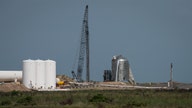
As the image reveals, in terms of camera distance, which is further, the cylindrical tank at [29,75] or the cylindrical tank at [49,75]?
the cylindrical tank at [49,75]

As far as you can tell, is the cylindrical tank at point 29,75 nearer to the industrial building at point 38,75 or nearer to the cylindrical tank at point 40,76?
the industrial building at point 38,75

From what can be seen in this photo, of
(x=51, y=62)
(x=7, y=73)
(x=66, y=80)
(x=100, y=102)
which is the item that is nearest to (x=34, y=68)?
(x=51, y=62)

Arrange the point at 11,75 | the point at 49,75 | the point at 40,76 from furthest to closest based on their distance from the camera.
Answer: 1. the point at 11,75
2. the point at 49,75
3. the point at 40,76

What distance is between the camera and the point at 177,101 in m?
53.9

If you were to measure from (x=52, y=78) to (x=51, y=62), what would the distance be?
3.28 m

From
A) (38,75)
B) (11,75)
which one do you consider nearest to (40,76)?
(38,75)

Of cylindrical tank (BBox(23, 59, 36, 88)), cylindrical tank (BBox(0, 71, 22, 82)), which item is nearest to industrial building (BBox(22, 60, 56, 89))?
cylindrical tank (BBox(23, 59, 36, 88))

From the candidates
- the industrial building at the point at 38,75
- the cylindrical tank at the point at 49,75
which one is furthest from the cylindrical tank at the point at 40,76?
the cylindrical tank at the point at 49,75

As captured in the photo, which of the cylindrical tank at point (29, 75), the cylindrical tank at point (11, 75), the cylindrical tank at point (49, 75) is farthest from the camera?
the cylindrical tank at point (11, 75)

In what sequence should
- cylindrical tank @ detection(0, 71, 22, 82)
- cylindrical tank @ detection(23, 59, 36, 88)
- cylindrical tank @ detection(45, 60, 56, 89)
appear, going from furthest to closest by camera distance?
cylindrical tank @ detection(0, 71, 22, 82), cylindrical tank @ detection(45, 60, 56, 89), cylindrical tank @ detection(23, 59, 36, 88)

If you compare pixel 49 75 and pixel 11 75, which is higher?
pixel 11 75

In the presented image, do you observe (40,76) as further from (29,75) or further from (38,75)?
(29,75)

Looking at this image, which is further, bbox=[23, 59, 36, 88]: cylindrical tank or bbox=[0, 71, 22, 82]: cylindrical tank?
bbox=[0, 71, 22, 82]: cylindrical tank

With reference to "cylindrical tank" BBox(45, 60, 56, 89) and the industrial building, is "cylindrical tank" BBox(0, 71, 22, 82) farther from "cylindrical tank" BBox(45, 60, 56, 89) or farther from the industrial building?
"cylindrical tank" BBox(45, 60, 56, 89)
